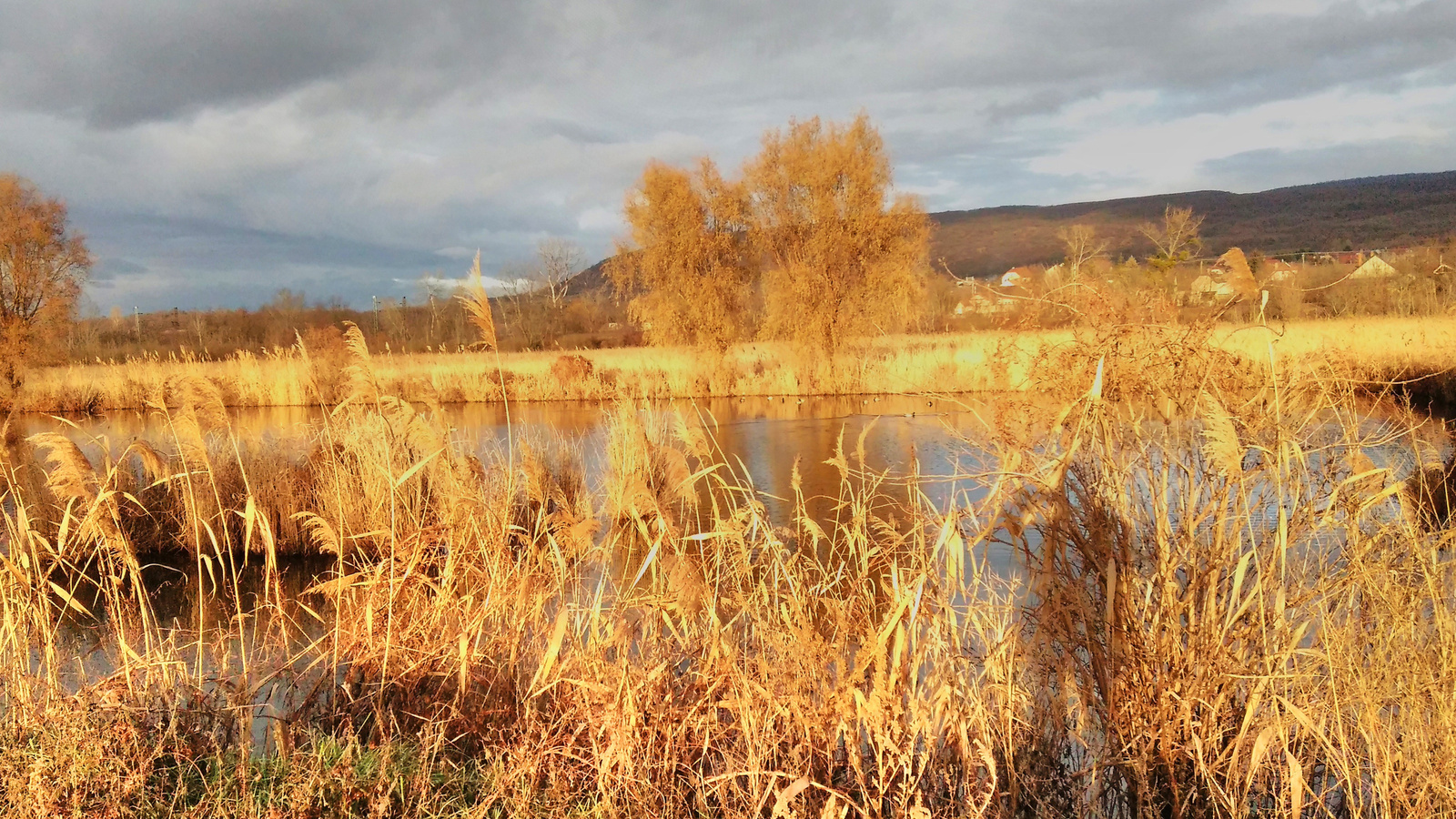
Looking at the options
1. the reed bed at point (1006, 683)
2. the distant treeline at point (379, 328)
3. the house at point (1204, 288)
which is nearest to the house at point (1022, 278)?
the reed bed at point (1006, 683)

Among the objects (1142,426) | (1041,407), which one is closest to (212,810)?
(1041,407)

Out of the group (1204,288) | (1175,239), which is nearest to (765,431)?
(1175,239)

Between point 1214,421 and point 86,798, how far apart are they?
3.87 meters

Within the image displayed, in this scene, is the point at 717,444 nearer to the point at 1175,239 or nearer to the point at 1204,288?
the point at 1204,288

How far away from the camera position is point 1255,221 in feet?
337

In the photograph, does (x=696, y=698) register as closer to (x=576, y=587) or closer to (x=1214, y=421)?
(x=576, y=587)

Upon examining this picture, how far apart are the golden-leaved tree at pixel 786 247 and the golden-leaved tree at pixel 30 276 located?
14.1 meters

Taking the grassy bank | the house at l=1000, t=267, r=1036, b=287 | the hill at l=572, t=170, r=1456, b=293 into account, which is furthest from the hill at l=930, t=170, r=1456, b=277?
the house at l=1000, t=267, r=1036, b=287

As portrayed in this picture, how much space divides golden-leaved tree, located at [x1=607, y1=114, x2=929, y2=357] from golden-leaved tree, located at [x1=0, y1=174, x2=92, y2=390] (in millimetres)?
14101

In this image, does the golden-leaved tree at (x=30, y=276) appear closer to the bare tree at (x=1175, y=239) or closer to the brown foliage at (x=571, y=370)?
the brown foliage at (x=571, y=370)

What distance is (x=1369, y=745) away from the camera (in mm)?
3115

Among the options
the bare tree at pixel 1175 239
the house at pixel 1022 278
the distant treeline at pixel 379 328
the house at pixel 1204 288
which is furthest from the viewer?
the distant treeline at pixel 379 328

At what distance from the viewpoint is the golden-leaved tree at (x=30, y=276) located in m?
22.7

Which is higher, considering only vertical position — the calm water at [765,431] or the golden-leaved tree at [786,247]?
the golden-leaved tree at [786,247]
